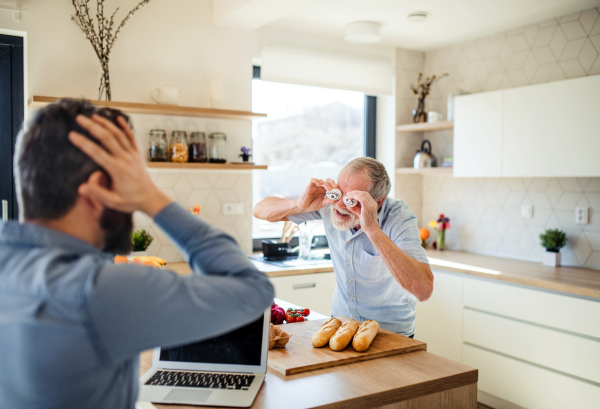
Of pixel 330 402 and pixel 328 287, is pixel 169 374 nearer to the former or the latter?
pixel 330 402

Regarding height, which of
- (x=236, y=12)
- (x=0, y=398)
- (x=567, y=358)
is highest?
(x=236, y=12)

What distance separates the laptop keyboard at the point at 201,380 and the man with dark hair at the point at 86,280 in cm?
55

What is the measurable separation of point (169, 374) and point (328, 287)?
A: 2.15m

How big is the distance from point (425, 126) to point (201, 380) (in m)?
3.31

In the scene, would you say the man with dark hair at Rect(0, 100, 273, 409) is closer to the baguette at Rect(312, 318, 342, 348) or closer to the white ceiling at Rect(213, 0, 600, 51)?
the baguette at Rect(312, 318, 342, 348)

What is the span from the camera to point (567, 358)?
2.83 metres

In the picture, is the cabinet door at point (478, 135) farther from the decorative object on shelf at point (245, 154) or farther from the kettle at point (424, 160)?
the decorative object on shelf at point (245, 154)

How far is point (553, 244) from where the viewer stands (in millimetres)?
3396

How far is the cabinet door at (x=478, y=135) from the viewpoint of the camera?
3.53 meters

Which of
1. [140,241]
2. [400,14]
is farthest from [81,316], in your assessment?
[400,14]

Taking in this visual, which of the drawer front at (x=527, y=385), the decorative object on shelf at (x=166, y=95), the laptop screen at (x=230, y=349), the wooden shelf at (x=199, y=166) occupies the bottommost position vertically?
the drawer front at (x=527, y=385)

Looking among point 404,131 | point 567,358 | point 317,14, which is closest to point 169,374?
point 567,358

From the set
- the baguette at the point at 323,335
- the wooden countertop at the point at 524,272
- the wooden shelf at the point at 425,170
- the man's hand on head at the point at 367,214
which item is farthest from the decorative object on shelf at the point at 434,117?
the baguette at the point at 323,335

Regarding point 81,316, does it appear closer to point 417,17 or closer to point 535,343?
point 535,343
